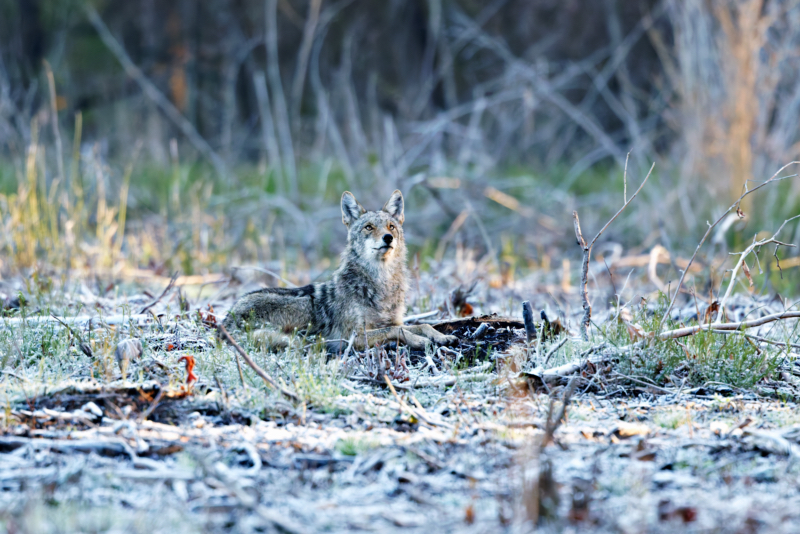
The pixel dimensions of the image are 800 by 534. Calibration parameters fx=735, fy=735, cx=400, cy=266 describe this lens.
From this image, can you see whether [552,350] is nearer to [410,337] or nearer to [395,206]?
[410,337]

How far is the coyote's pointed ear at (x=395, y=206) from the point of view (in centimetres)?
584

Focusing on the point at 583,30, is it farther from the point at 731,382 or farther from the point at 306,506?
the point at 306,506

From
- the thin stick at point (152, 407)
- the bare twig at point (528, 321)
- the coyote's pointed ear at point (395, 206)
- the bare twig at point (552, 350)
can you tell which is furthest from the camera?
the coyote's pointed ear at point (395, 206)

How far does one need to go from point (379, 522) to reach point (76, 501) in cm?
112

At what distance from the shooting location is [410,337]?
4859mm

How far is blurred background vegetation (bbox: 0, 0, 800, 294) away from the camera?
8695 millimetres

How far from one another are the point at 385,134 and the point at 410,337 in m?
6.32

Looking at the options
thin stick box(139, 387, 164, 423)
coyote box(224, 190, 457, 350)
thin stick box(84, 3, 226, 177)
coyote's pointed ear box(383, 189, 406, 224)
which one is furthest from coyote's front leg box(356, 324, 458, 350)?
thin stick box(84, 3, 226, 177)

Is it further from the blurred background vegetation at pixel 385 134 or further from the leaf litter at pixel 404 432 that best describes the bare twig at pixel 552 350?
the blurred background vegetation at pixel 385 134

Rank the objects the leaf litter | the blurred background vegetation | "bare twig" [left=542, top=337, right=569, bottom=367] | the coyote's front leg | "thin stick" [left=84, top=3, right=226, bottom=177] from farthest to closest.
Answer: "thin stick" [left=84, top=3, right=226, bottom=177] < the blurred background vegetation < the coyote's front leg < "bare twig" [left=542, top=337, right=569, bottom=367] < the leaf litter

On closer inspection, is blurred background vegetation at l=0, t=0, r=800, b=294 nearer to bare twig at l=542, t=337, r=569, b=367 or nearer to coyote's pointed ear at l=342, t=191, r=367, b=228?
coyote's pointed ear at l=342, t=191, r=367, b=228

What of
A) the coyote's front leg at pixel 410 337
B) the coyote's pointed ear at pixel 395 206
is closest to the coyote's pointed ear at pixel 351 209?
the coyote's pointed ear at pixel 395 206

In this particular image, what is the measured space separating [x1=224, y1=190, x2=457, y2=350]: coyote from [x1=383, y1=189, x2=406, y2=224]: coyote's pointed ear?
196mm

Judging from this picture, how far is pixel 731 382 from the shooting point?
4125 millimetres
